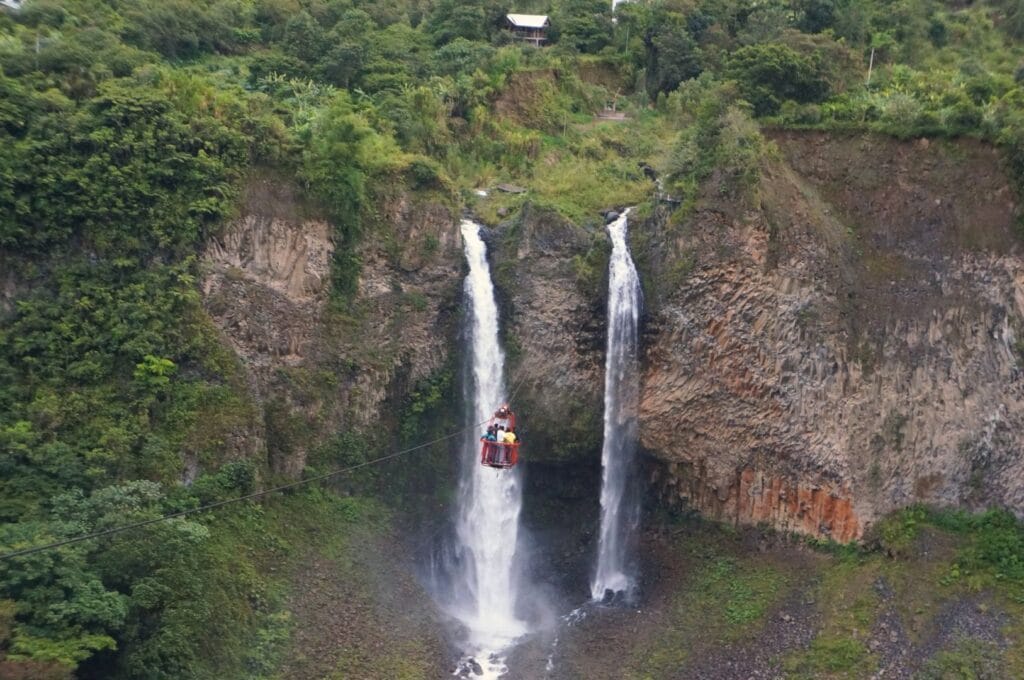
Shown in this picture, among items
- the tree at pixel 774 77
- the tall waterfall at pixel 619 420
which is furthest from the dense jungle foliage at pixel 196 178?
the tall waterfall at pixel 619 420

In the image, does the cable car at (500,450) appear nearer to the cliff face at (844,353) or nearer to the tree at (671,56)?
the cliff face at (844,353)

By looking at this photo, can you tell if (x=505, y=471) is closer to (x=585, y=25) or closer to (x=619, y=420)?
(x=619, y=420)

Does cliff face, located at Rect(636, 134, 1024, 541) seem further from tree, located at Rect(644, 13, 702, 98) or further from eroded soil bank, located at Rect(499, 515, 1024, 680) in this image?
tree, located at Rect(644, 13, 702, 98)

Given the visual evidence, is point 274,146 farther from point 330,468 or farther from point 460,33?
point 460,33

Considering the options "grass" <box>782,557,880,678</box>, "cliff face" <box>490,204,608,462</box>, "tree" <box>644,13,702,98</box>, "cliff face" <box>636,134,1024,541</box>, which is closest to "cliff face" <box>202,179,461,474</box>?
"cliff face" <box>490,204,608,462</box>

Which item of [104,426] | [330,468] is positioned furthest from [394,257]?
[104,426]
